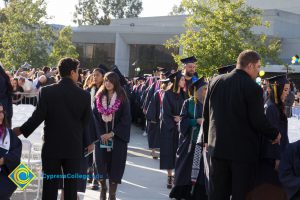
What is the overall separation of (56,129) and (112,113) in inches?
83.7

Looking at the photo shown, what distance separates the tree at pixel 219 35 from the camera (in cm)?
2883

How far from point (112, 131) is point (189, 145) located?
1.13 meters

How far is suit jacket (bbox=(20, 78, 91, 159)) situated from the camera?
6.18 meters

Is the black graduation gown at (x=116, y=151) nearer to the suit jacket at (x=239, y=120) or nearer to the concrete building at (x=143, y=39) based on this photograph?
the suit jacket at (x=239, y=120)

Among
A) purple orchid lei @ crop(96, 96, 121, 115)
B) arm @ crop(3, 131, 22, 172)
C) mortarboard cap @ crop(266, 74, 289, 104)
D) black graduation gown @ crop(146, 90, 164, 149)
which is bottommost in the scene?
black graduation gown @ crop(146, 90, 164, 149)

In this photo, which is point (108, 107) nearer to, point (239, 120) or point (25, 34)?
point (239, 120)

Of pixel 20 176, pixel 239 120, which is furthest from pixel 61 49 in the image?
pixel 239 120

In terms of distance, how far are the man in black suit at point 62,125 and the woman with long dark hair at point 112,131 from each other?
179 centimetres

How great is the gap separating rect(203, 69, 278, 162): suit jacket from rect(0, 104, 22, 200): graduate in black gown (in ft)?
7.12

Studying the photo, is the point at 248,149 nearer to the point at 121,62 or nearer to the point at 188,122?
the point at 188,122

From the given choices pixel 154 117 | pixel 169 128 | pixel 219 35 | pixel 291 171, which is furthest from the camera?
pixel 219 35

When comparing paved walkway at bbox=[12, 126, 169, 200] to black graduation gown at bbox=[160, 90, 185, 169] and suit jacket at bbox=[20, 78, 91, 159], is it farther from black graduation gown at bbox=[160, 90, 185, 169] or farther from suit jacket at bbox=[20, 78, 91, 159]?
suit jacket at bbox=[20, 78, 91, 159]

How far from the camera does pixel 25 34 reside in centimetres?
3819

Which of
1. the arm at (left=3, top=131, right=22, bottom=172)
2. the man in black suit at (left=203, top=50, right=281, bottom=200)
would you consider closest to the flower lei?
the arm at (left=3, top=131, right=22, bottom=172)
